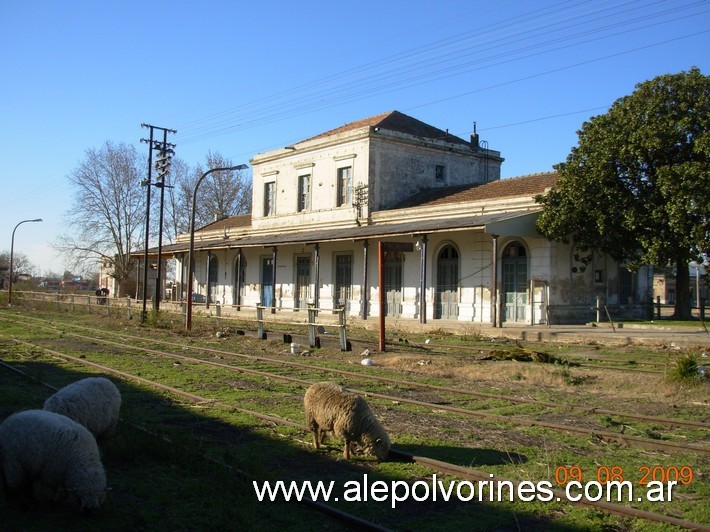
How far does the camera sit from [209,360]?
15469mm

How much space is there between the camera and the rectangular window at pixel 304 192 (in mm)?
35625

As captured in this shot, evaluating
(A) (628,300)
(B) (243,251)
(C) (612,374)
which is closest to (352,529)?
(C) (612,374)

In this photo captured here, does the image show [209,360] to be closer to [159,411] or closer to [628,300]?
[159,411]

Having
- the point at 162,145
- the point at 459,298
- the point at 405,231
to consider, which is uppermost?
the point at 162,145

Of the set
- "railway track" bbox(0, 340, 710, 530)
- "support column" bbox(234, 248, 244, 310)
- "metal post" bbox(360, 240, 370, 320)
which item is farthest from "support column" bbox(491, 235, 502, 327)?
"support column" bbox(234, 248, 244, 310)

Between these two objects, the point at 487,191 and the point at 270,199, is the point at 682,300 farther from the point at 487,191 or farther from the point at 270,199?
the point at 270,199

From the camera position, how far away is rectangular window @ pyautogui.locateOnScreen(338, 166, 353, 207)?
107 feet

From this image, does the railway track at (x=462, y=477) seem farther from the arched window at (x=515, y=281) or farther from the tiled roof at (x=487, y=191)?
the tiled roof at (x=487, y=191)

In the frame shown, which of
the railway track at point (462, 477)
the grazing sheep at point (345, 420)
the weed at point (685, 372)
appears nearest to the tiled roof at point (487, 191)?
the weed at point (685, 372)

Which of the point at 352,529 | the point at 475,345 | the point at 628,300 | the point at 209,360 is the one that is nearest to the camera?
the point at 352,529

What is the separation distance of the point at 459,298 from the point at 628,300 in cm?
683

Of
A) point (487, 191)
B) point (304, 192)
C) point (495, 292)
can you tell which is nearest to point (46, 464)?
point (495, 292)

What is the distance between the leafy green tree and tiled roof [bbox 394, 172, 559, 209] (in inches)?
95.5

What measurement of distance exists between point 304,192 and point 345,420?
30.1 meters
